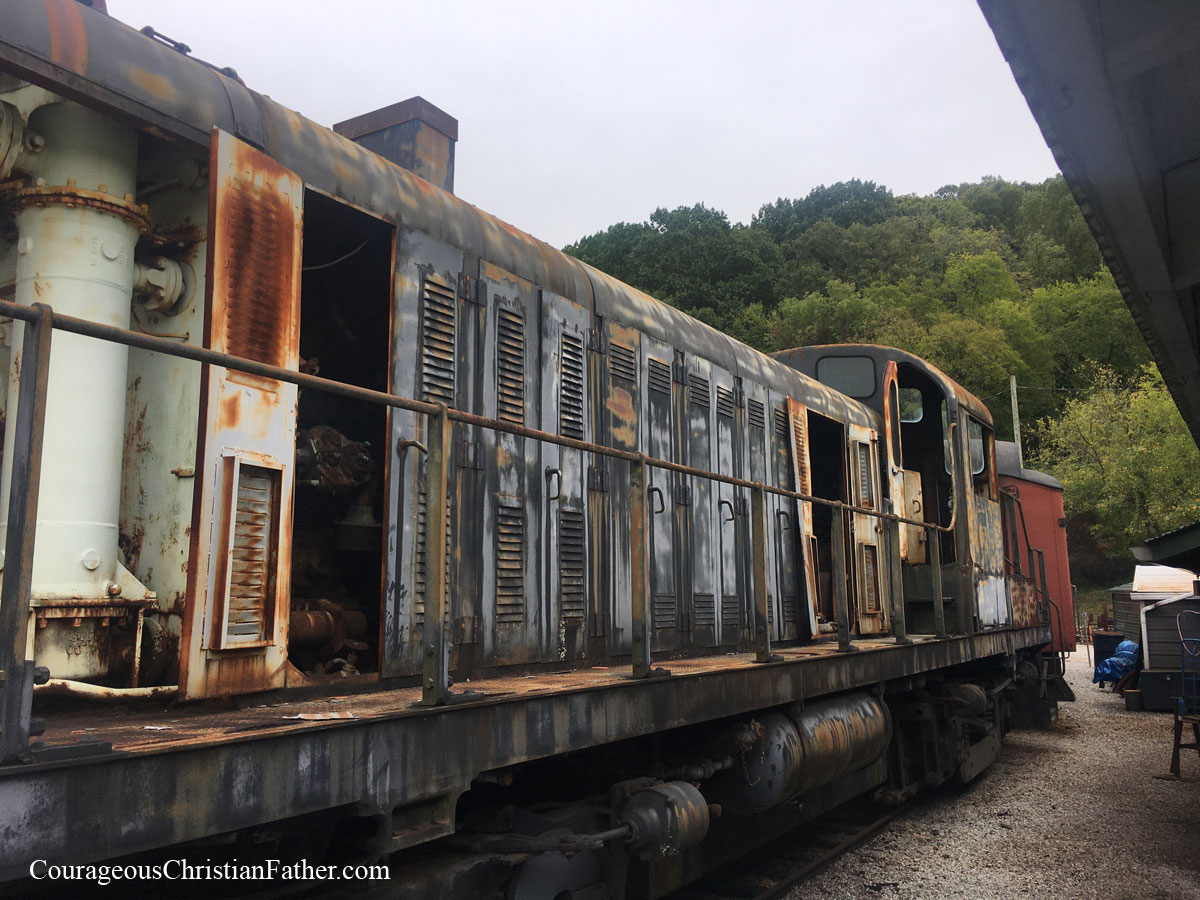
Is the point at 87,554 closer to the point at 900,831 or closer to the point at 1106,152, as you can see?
the point at 1106,152

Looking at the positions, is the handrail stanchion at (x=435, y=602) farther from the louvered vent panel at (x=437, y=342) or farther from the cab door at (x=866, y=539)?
the cab door at (x=866, y=539)

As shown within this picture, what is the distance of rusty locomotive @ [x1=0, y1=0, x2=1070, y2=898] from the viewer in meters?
2.33

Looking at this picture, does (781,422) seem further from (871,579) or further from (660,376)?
(660,376)

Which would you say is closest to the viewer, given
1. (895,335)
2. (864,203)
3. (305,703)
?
(305,703)

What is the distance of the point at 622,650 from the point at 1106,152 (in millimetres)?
3270

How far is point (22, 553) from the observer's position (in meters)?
1.78

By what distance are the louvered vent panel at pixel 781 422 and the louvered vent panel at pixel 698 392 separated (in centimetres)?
114

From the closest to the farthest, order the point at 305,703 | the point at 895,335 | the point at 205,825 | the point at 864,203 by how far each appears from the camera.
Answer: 1. the point at 205,825
2. the point at 305,703
3. the point at 895,335
4. the point at 864,203

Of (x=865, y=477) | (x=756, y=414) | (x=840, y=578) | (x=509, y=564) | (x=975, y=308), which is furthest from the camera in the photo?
(x=975, y=308)

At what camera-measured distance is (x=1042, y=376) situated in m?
46.7

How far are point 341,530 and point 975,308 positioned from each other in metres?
50.5

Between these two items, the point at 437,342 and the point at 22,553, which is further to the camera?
the point at 437,342

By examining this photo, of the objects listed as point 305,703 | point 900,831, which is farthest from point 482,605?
point 900,831

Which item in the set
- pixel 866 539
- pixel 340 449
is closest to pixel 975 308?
pixel 866 539
